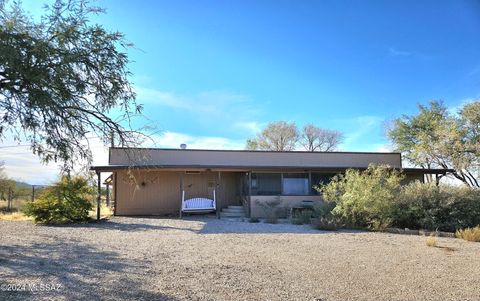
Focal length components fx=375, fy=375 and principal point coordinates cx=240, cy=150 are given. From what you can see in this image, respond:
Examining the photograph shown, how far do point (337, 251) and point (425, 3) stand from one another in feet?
18.4

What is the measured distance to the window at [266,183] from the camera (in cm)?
1875

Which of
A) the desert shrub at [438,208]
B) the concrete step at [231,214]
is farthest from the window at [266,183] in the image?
the desert shrub at [438,208]

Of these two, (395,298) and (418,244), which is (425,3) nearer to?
(395,298)

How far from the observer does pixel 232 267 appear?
6828mm

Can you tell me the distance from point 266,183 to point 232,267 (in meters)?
12.2

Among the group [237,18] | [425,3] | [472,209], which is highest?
[237,18]

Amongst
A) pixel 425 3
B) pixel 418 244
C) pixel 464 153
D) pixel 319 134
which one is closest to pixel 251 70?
pixel 425 3

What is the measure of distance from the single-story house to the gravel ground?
21.5 ft

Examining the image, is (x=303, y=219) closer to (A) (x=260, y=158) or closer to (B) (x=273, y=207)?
(B) (x=273, y=207)

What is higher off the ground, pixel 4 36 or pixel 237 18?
pixel 237 18

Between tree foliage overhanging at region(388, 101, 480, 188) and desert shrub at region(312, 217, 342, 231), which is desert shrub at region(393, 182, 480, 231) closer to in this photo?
desert shrub at region(312, 217, 342, 231)

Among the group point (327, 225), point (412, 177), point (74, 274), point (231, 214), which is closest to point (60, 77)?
point (74, 274)

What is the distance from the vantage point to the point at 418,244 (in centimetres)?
1028

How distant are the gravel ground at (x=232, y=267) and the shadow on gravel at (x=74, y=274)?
0.04 ft
